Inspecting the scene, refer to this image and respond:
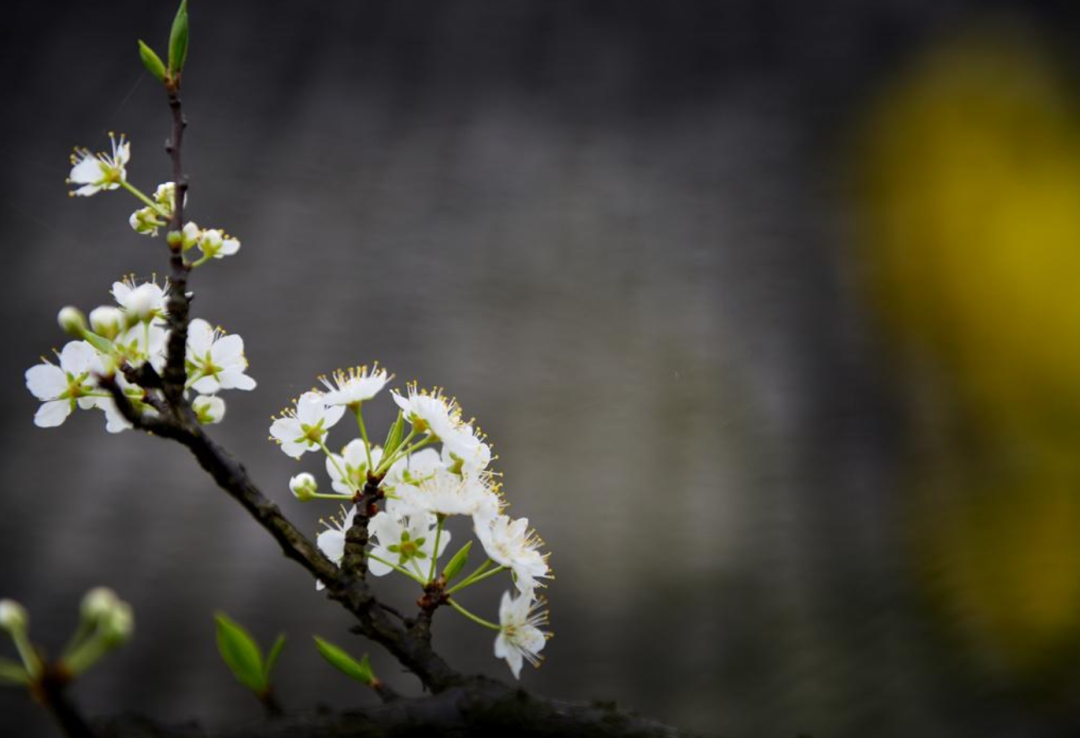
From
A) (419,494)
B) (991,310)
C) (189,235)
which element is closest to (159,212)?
(189,235)

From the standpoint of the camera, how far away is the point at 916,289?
1.65 meters

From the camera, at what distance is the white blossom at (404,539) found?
0.30 meters

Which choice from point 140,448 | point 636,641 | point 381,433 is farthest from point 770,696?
point 140,448

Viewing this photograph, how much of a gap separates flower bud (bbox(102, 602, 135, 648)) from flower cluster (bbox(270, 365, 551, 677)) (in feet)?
0.40

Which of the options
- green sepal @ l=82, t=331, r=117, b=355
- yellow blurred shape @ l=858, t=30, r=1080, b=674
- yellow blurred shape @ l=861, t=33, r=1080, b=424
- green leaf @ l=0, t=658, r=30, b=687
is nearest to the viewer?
green leaf @ l=0, t=658, r=30, b=687

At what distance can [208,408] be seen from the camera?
12.4 inches

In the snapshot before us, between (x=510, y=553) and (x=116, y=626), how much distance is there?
158mm

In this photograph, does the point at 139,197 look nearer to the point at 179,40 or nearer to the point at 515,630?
the point at 179,40

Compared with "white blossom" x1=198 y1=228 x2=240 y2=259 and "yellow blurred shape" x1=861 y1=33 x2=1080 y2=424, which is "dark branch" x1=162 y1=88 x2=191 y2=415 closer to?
"white blossom" x1=198 y1=228 x2=240 y2=259

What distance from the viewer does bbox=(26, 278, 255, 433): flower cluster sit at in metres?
0.23

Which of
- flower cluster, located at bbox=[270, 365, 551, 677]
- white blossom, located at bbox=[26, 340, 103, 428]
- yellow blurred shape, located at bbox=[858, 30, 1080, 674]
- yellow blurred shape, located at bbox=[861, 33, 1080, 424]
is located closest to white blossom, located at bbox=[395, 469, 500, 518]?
flower cluster, located at bbox=[270, 365, 551, 677]

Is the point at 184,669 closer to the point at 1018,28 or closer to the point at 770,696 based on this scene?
the point at 770,696

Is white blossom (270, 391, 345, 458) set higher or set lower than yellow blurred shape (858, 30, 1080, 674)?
lower

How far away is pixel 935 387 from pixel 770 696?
622 millimetres
